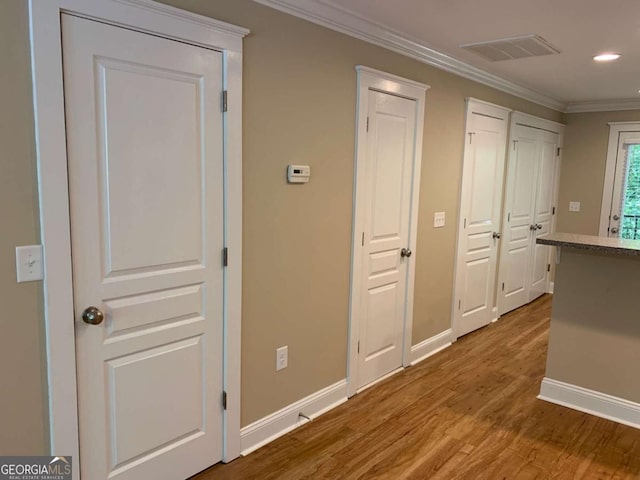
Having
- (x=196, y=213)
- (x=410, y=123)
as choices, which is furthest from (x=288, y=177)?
(x=410, y=123)

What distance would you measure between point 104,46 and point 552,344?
10.6 feet

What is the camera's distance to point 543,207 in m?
5.79

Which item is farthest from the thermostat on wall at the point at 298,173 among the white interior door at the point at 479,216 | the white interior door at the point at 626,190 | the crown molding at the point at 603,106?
the white interior door at the point at 626,190

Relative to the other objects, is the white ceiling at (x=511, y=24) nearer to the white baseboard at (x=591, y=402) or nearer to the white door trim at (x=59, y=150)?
the white door trim at (x=59, y=150)

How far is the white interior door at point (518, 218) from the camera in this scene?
4945 mm

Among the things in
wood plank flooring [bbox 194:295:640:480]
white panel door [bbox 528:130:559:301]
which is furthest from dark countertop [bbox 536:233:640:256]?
white panel door [bbox 528:130:559:301]

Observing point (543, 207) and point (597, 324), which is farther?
point (543, 207)

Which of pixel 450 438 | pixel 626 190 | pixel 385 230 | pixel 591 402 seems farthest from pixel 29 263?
pixel 626 190

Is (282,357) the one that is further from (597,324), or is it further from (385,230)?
(597,324)

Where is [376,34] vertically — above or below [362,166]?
above

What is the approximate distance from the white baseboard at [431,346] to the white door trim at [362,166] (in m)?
0.72

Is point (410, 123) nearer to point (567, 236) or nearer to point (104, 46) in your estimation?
point (567, 236)

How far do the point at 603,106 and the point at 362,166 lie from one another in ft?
14.2

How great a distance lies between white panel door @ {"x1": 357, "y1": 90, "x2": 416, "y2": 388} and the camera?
3160 mm
